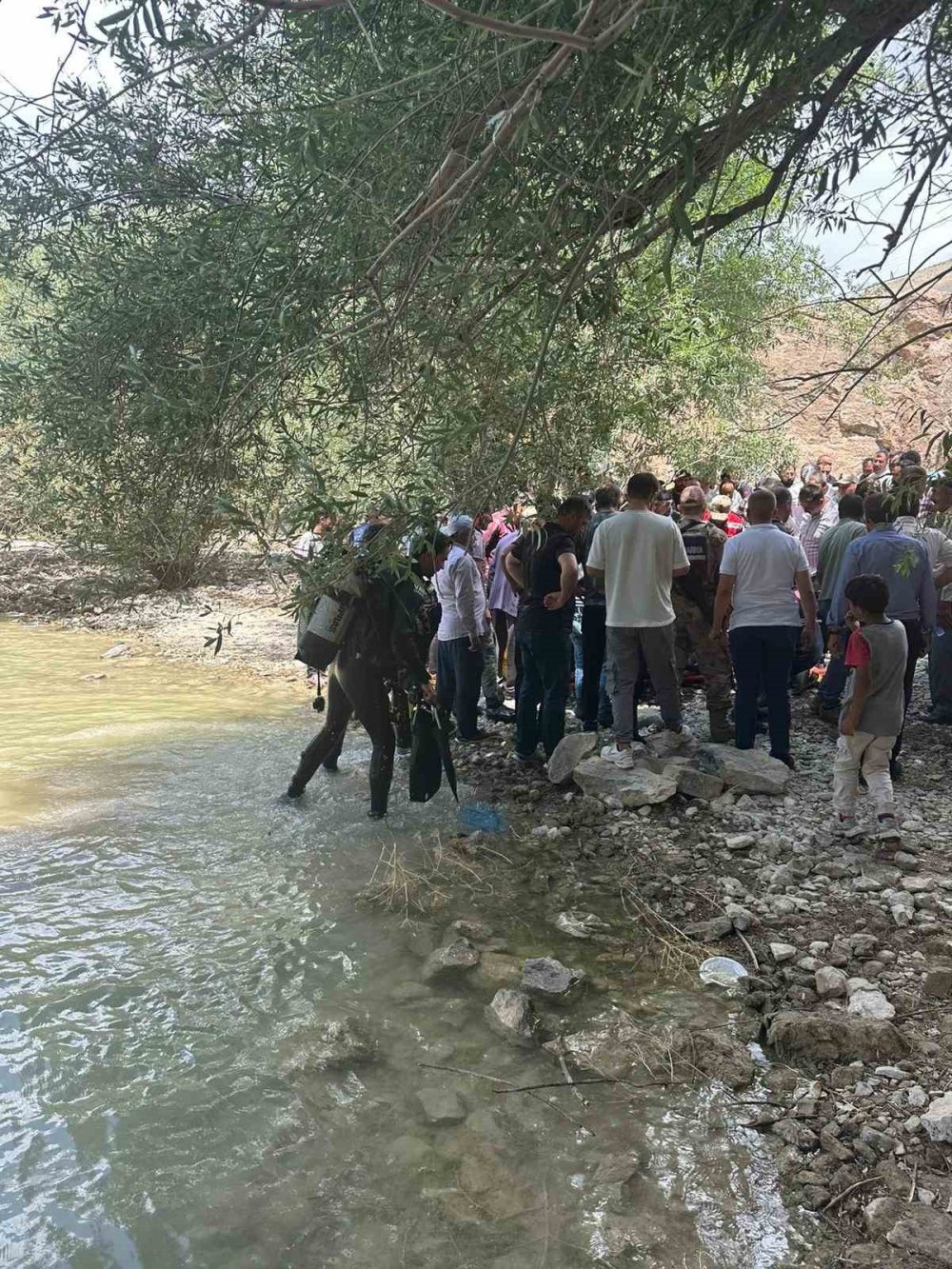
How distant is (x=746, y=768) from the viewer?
7.02m

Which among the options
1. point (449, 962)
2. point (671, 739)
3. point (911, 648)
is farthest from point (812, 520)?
point (449, 962)

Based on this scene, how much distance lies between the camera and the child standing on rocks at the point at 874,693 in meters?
5.62

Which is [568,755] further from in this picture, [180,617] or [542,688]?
[180,617]

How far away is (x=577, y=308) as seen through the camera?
4.40 m

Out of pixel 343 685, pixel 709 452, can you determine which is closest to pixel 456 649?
pixel 343 685

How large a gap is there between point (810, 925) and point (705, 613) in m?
3.45

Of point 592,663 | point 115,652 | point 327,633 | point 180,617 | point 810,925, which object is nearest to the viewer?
point 810,925

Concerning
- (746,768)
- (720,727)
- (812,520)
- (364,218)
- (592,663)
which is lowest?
(746,768)

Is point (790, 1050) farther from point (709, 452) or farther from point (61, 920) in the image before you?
point (709, 452)

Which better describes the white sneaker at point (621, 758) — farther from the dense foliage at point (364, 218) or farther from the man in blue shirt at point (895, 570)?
the dense foliage at point (364, 218)

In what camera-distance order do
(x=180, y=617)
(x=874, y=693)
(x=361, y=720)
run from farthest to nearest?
(x=180, y=617) < (x=361, y=720) < (x=874, y=693)

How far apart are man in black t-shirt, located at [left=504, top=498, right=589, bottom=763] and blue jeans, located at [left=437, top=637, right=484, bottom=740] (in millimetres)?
515

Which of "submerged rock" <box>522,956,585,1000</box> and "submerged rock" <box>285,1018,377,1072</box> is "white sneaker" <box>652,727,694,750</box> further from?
"submerged rock" <box>285,1018,377,1072</box>

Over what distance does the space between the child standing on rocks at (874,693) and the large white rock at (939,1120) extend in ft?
8.20
